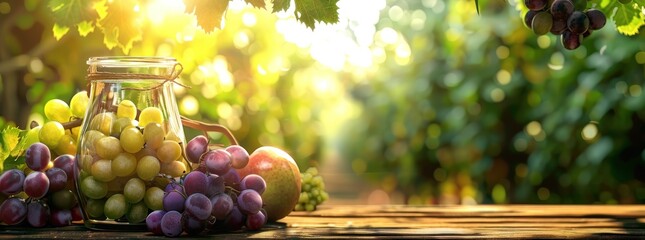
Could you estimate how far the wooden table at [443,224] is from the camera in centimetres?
141

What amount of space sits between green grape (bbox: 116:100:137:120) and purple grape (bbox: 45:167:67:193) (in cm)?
17

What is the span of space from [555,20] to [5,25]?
2.37m

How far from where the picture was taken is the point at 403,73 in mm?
6066

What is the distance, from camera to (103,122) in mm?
1459

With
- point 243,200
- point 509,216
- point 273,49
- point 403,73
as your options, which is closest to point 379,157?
point 403,73

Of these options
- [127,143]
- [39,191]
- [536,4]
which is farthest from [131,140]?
[536,4]

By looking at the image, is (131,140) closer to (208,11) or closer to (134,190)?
(134,190)

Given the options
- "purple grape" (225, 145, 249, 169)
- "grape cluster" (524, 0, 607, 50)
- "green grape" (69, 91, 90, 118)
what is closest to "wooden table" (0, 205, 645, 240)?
"purple grape" (225, 145, 249, 169)

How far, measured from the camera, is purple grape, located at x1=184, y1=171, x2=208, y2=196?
1.38 metres

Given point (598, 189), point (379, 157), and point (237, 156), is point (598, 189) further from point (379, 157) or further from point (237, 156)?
point (237, 156)

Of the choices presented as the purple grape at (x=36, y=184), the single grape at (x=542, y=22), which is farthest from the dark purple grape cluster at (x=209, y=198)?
the single grape at (x=542, y=22)

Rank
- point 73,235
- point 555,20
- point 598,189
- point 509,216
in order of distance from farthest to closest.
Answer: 1. point 598,189
2. point 509,216
3. point 555,20
4. point 73,235

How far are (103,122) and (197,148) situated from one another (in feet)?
0.53

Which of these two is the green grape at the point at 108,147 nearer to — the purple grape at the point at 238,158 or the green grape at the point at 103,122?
the green grape at the point at 103,122
